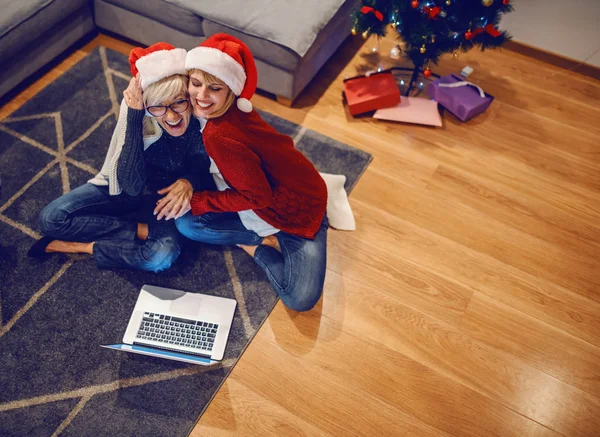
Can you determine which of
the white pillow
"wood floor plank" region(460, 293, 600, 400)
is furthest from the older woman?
"wood floor plank" region(460, 293, 600, 400)

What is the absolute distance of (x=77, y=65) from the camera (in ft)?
→ 8.30

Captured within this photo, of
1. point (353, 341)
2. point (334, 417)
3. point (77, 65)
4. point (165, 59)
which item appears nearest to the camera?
point (165, 59)

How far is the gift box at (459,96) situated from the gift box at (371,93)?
23cm

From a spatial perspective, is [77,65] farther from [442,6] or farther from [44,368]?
[442,6]

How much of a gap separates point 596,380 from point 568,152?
44.3 inches

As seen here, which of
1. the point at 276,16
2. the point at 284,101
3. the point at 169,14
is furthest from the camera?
the point at 284,101

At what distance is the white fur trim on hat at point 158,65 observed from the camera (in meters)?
1.35

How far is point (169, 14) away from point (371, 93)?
1067 mm

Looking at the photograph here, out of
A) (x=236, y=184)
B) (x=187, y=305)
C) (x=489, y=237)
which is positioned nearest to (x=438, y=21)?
(x=489, y=237)

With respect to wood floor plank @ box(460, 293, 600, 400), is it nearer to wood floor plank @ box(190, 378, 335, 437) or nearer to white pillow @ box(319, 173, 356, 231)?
white pillow @ box(319, 173, 356, 231)

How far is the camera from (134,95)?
145 cm

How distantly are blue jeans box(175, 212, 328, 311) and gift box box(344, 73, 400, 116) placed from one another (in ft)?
2.55

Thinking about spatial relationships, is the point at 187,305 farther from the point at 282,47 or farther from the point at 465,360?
the point at 282,47

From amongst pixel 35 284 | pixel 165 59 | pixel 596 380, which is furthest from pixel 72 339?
pixel 596 380
